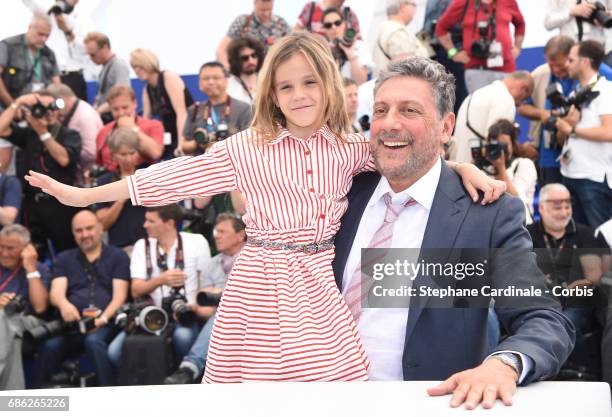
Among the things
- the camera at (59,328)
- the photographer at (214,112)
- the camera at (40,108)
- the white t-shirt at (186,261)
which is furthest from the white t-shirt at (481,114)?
the camera at (40,108)

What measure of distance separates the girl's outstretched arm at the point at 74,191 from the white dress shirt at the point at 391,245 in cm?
60

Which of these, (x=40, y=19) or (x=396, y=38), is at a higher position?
(x=40, y=19)

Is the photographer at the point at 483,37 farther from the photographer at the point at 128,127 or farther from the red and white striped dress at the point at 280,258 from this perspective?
the red and white striped dress at the point at 280,258

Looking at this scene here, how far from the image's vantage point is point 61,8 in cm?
686

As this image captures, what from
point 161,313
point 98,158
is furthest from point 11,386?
point 98,158

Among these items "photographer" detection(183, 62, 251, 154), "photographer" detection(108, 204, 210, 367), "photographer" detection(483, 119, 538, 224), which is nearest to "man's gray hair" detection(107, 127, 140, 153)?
"photographer" detection(183, 62, 251, 154)

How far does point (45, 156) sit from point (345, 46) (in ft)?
7.12

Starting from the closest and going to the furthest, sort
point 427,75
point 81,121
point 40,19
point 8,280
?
1. point 427,75
2. point 8,280
3. point 81,121
4. point 40,19

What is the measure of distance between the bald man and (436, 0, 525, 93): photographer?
2.82 metres

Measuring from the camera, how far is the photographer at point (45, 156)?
5719 mm

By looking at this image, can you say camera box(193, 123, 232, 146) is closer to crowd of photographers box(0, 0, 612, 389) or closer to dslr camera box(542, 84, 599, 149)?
crowd of photographers box(0, 0, 612, 389)

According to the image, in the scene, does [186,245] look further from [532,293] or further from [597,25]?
[532,293]

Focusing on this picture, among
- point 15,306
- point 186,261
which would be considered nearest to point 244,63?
point 186,261

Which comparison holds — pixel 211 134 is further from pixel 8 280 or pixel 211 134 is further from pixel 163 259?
pixel 8 280
